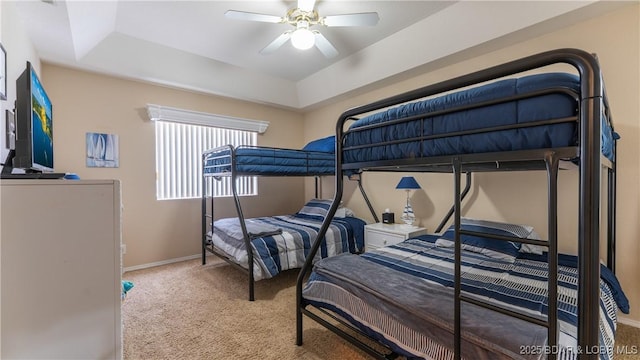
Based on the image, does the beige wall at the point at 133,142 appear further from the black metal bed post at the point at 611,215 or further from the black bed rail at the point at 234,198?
the black metal bed post at the point at 611,215

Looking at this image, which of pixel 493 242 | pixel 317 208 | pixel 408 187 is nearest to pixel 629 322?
pixel 493 242

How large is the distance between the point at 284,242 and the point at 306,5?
7.20 feet

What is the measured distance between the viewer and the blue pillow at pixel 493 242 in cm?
199

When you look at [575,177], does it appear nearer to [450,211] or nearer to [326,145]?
[450,211]

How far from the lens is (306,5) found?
7.29ft

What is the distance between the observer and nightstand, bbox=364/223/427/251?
2947 millimetres

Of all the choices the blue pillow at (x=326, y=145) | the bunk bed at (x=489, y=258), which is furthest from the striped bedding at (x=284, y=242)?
the blue pillow at (x=326, y=145)

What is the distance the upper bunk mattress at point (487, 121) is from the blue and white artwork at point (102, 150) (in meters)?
3.32

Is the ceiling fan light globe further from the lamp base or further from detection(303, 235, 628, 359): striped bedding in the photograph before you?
the lamp base

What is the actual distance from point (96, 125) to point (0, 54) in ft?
5.73

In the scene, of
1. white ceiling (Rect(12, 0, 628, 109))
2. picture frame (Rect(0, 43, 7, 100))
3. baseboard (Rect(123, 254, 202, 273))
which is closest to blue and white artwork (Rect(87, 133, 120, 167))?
white ceiling (Rect(12, 0, 628, 109))

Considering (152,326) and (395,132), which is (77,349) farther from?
(395,132)

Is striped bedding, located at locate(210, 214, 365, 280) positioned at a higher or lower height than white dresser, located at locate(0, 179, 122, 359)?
lower

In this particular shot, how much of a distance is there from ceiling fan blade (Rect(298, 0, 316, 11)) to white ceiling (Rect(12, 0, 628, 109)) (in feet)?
1.28
